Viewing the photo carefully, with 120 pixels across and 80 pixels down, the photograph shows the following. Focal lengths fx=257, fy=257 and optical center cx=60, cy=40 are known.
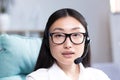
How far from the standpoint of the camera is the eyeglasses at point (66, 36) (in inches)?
33.1

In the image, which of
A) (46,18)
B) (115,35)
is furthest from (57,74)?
(46,18)

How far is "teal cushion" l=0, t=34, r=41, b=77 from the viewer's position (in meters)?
1.15

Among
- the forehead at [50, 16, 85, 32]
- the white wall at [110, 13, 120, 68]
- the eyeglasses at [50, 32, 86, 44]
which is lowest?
the white wall at [110, 13, 120, 68]

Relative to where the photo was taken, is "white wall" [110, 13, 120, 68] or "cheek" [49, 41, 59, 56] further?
"white wall" [110, 13, 120, 68]

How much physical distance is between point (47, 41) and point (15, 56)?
0.30 m

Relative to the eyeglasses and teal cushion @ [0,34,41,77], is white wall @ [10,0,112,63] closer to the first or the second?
teal cushion @ [0,34,41,77]

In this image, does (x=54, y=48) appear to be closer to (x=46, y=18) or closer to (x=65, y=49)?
(x=65, y=49)

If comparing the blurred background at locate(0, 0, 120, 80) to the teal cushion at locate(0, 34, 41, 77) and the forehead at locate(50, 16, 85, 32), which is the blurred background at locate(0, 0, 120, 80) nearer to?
the teal cushion at locate(0, 34, 41, 77)

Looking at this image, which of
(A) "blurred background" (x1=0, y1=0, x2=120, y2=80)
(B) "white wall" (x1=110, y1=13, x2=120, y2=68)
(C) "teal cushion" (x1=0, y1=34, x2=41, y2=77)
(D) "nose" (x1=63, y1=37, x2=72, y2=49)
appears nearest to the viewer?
(D) "nose" (x1=63, y1=37, x2=72, y2=49)

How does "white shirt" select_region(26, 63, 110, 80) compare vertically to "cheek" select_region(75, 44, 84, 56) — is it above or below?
below

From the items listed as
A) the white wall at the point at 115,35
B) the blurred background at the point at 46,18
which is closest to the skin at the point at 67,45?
the white wall at the point at 115,35

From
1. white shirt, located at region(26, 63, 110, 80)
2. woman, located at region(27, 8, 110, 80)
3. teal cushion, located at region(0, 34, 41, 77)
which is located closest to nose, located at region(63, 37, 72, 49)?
woman, located at region(27, 8, 110, 80)

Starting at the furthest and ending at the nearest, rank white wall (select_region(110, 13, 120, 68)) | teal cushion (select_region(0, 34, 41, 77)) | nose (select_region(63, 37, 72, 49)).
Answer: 1. white wall (select_region(110, 13, 120, 68))
2. teal cushion (select_region(0, 34, 41, 77))
3. nose (select_region(63, 37, 72, 49))

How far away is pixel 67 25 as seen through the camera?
86cm
